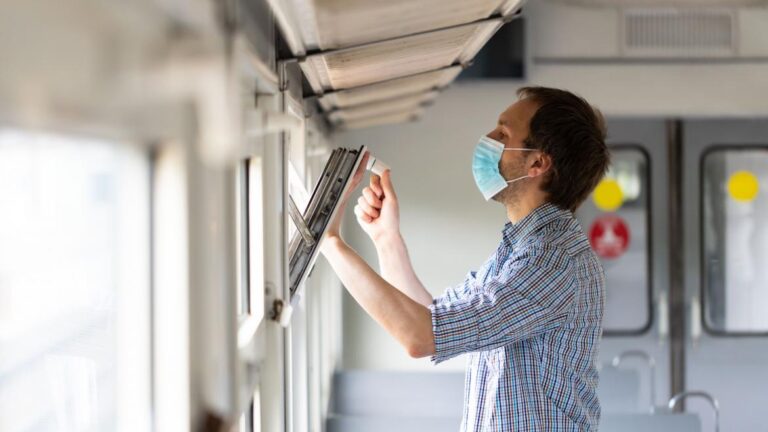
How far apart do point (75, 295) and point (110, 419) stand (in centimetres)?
13

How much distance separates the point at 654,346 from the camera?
6008 mm

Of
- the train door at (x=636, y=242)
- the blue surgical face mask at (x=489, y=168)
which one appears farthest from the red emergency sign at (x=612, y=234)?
the blue surgical face mask at (x=489, y=168)

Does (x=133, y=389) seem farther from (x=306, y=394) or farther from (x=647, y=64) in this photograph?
(x=647, y=64)

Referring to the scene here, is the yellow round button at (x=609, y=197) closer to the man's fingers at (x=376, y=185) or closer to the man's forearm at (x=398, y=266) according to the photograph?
the man's forearm at (x=398, y=266)

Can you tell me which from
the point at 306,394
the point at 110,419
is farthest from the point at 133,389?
the point at 306,394

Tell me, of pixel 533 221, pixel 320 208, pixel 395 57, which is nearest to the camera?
pixel 320 208

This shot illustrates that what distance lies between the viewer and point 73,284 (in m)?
0.75

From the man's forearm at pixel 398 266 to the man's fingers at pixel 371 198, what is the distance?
0.09 meters

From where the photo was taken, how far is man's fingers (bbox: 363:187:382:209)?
2.32 m

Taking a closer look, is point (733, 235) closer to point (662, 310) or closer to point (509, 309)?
point (662, 310)

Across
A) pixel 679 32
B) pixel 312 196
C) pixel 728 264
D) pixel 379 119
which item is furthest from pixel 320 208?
pixel 728 264

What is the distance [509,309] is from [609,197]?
166 inches

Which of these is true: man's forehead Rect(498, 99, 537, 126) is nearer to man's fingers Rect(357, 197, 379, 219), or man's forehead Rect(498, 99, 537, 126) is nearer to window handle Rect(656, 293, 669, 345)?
man's fingers Rect(357, 197, 379, 219)

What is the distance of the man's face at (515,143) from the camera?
7.39 feet
